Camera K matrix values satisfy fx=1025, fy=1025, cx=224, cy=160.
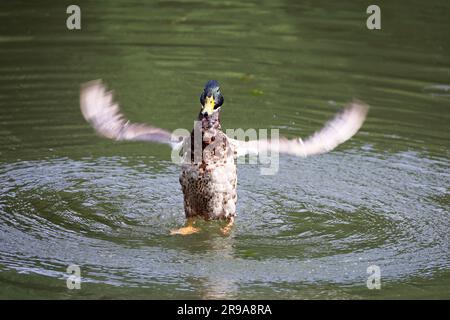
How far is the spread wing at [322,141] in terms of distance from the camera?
781 centimetres

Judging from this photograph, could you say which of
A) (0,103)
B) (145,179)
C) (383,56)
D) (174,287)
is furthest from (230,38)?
(174,287)

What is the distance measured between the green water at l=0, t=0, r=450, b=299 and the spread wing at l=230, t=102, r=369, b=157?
53cm

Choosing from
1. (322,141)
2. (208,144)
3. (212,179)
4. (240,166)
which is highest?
(240,166)

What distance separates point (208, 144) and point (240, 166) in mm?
1874

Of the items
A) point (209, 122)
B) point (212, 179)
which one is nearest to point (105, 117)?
point (209, 122)

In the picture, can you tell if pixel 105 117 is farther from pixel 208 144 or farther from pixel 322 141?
pixel 322 141

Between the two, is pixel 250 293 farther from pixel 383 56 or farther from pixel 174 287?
pixel 383 56

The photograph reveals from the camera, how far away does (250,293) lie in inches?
259

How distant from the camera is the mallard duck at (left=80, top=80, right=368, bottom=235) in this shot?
743 centimetres

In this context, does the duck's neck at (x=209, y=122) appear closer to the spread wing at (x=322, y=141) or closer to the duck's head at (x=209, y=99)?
the duck's head at (x=209, y=99)

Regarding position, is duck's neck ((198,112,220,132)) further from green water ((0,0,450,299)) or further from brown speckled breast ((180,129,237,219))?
green water ((0,0,450,299))

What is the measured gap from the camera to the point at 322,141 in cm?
785

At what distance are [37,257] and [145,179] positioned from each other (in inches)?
76.4

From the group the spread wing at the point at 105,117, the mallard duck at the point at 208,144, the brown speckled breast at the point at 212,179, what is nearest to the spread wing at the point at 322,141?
the mallard duck at the point at 208,144
